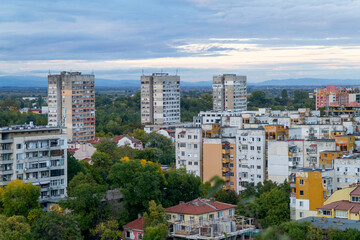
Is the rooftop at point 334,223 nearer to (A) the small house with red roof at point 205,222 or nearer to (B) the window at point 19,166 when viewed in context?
(A) the small house with red roof at point 205,222

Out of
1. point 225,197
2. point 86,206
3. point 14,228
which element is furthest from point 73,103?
point 14,228

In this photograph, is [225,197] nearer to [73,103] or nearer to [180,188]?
[180,188]

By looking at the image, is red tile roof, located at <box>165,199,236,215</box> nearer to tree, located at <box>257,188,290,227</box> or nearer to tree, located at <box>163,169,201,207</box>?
tree, located at <box>257,188,290,227</box>

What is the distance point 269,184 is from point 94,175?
305 inches

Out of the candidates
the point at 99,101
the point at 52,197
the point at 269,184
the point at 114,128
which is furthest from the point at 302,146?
the point at 99,101

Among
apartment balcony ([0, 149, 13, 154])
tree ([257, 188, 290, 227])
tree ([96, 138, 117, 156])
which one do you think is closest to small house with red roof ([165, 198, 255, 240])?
tree ([257, 188, 290, 227])

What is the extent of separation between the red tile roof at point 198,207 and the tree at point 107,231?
7.43 feet

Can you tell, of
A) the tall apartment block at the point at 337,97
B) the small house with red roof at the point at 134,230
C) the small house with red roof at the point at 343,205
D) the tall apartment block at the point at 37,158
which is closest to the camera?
the small house with red roof at the point at 343,205

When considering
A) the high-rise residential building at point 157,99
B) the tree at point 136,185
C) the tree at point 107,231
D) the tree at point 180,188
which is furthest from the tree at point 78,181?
the high-rise residential building at point 157,99

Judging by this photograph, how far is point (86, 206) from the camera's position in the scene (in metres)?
21.2

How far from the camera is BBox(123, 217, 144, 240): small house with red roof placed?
20.9 meters

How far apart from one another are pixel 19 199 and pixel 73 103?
3261 centimetres

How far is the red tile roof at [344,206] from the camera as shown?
752 inches

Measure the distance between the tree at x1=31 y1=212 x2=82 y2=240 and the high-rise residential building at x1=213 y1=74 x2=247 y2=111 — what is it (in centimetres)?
5126
